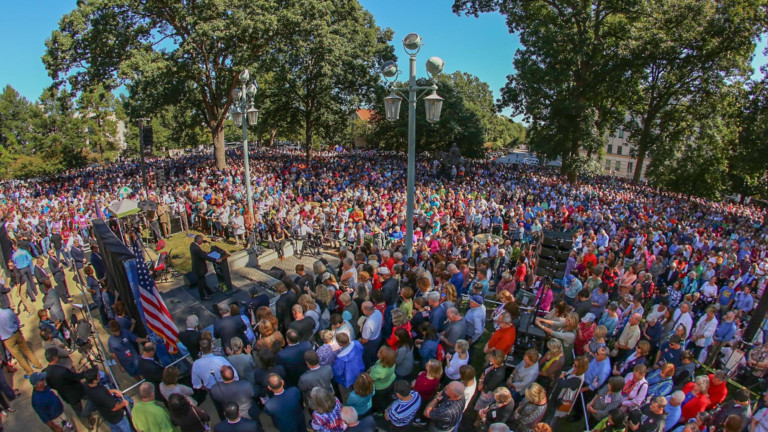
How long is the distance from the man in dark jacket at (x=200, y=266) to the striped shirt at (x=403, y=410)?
21.0ft

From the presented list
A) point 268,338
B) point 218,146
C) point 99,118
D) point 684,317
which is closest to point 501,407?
point 268,338

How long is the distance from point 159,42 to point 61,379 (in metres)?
22.8

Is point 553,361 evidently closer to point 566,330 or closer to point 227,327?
→ point 566,330

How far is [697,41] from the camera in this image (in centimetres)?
Answer: 2347

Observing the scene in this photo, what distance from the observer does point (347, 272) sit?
7.21 meters

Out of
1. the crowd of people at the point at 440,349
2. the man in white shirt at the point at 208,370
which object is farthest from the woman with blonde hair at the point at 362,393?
the man in white shirt at the point at 208,370

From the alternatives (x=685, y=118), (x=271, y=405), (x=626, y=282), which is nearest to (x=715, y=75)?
(x=685, y=118)

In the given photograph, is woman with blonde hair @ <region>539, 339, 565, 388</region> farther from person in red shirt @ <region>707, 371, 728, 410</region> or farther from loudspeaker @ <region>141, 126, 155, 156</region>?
loudspeaker @ <region>141, 126, 155, 156</region>

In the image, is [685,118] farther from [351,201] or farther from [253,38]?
[253,38]

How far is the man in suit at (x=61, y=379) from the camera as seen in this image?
15.3 feet

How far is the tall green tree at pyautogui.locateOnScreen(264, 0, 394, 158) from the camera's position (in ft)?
74.4

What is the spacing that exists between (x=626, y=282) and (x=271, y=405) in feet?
25.6

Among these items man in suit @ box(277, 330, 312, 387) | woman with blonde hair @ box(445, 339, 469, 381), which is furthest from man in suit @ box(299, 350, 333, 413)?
woman with blonde hair @ box(445, 339, 469, 381)

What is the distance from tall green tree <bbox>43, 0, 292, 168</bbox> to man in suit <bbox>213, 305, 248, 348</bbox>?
18142 millimetres
